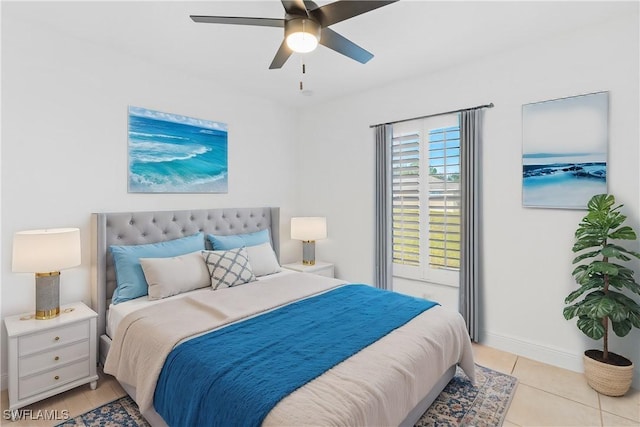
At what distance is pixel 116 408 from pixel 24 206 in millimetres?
1616

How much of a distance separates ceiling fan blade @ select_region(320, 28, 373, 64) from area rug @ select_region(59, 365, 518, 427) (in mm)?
2416

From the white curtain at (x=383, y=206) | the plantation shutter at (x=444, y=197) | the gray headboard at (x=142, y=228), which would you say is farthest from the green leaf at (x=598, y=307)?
the gray headboard at (x=142, y=228)

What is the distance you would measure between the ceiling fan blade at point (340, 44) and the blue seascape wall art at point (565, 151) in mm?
1644

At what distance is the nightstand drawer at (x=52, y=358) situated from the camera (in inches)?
83.8

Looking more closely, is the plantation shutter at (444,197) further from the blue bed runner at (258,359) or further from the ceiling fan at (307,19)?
the ceiling fan at (307,19)

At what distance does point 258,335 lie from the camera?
1937 mm

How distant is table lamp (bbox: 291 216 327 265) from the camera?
4043mm

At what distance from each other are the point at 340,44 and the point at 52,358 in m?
2.83

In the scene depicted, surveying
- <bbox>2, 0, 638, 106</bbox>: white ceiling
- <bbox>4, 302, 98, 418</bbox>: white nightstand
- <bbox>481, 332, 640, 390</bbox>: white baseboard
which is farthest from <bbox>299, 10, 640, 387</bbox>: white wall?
<bbox>4, 302, 98, 418</bbox>: white nightstand

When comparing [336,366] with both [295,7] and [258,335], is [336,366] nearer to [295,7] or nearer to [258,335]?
[258,335]

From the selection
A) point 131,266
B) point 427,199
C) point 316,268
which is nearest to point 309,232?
point 316,268

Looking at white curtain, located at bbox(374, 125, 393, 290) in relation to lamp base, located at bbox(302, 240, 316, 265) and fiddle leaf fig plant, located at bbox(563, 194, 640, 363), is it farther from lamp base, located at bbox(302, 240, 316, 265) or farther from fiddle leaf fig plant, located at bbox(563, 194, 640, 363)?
fiddle leaf fig plant, located at bbox(563, 194, 640, 363)

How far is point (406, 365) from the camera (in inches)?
68.4

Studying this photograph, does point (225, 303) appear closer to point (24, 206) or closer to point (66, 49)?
point (24, 206)
